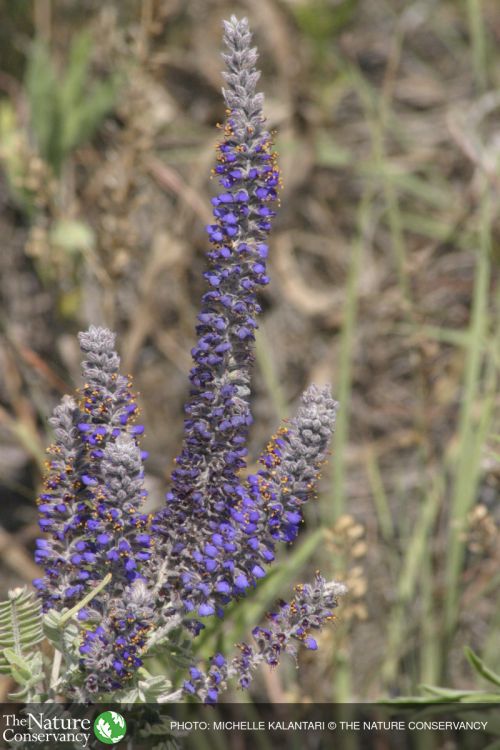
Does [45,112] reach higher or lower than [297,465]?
higher

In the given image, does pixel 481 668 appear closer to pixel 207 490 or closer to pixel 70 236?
pixel 207 490

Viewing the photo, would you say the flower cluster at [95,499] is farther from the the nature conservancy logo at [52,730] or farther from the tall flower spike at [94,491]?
the the nature conservancy logo at [52,730]

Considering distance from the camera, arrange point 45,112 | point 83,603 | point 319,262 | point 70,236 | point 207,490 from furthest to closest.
Answer: point 319,262 < point 45,112 < point 70,236 < point 207,490 < point 83,603

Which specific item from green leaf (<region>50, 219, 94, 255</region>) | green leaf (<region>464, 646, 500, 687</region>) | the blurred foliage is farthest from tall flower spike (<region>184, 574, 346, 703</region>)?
the blurred foliage

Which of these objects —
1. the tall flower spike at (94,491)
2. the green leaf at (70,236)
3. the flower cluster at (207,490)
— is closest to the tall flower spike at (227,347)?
the flower cluster at (207,490)

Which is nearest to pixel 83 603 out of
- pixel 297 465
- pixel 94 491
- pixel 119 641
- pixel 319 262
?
pixel 119 641
